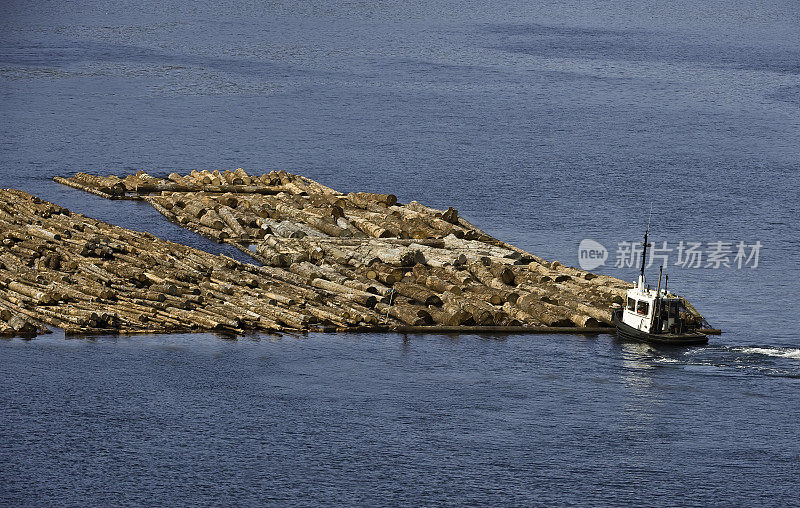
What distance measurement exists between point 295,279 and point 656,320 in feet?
59.3

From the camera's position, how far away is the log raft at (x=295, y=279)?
53781 millimetres

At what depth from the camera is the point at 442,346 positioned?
52.9m

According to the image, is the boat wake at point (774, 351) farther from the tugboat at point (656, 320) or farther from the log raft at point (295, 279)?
the log raft at point (295, 279)

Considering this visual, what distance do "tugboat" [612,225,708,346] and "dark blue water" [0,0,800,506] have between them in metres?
0.75

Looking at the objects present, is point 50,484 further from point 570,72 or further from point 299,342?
point 570,72

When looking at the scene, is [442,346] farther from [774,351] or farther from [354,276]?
[774,351]

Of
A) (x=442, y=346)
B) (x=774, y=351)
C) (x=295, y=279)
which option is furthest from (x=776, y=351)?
(x=295, y=279)

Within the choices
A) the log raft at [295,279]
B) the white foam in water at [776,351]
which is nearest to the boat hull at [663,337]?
the log raft at [295,279]

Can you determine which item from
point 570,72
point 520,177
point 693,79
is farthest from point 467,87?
point 520,177

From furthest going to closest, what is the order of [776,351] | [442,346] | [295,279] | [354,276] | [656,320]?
[354,276], [295,279], [776,351], [442,346], [656,320]

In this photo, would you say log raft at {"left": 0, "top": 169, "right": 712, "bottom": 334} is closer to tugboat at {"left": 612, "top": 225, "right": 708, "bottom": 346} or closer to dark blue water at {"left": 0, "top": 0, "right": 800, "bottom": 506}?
dark blue water at {"left": 0, "top": 0, "right": 800, "bottom": 506}

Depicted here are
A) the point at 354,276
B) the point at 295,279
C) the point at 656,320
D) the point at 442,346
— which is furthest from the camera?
Answer: the point at 354,276

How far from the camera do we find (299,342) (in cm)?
5219

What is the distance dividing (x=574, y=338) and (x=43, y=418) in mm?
23193
